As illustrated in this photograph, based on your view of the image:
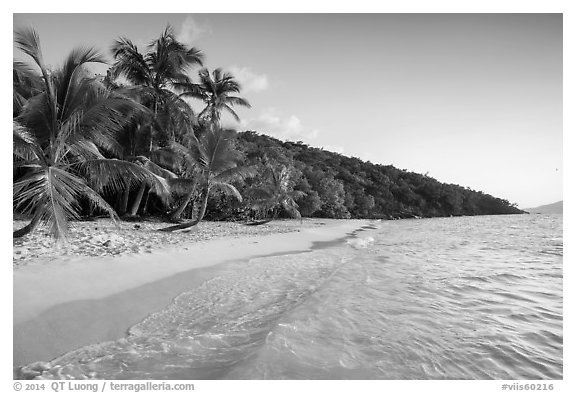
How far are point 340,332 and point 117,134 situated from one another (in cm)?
1513

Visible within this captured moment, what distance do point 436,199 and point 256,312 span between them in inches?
2322

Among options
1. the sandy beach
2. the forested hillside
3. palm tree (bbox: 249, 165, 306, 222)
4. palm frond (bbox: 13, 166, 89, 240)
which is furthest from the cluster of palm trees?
the forested hillside

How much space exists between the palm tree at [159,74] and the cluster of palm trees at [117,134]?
54mm

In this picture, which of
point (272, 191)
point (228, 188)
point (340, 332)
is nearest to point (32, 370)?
point (340, 332)

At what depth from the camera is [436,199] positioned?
54.9 m

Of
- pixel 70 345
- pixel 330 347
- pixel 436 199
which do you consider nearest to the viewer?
pixel 70 345

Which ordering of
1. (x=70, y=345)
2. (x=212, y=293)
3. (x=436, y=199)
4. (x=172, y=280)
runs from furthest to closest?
1. (x=436, y=199)
2. (x=172, y=280)
3. (x=212, y=293)
4. (x=70, y=345)

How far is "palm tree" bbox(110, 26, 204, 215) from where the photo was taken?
15422mm

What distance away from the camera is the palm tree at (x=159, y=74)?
50.6 ft

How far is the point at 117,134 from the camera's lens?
46.9 ft

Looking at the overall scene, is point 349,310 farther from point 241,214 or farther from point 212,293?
point 241,214

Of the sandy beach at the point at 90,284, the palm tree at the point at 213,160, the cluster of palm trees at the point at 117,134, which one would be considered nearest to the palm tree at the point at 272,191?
the cluster of palm trees at the point at 117,134

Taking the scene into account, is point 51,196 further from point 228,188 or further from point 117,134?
point 117,134
